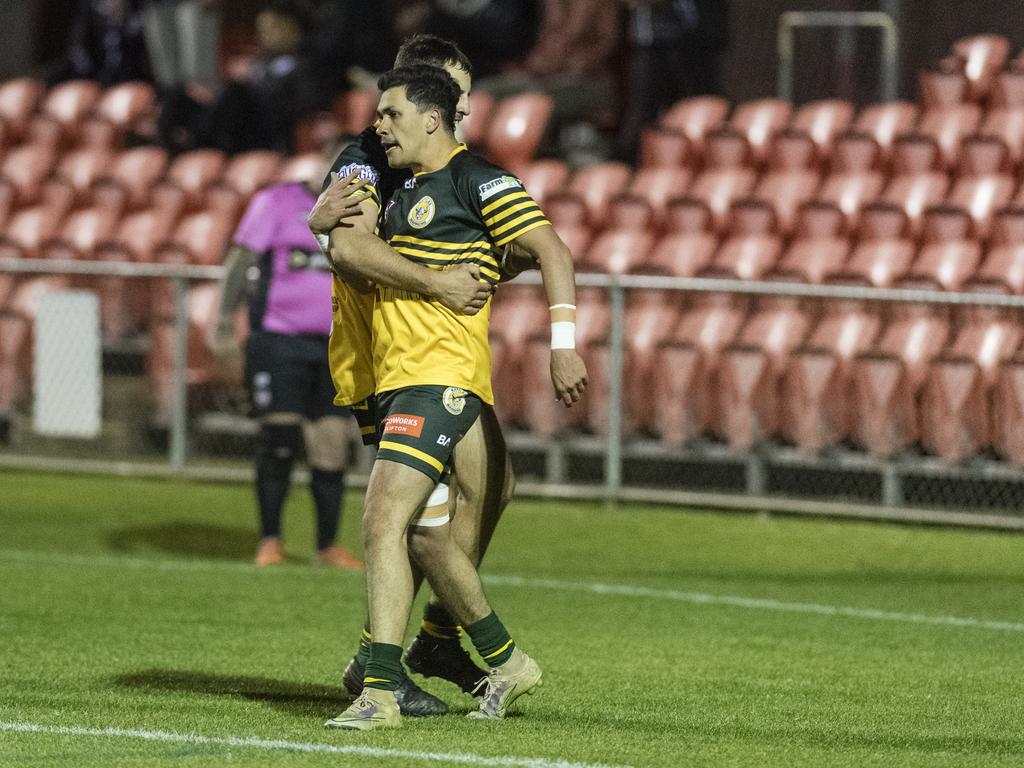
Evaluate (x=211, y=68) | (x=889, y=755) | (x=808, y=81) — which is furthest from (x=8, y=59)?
(x=889, y=755)

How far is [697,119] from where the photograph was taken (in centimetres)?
1552

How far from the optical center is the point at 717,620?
30.0 ft

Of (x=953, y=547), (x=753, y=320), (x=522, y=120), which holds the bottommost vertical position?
(x=953, y=547)

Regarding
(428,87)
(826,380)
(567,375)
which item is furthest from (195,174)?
(567,375)

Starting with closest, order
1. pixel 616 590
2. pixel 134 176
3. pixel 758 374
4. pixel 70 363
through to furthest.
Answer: pixel 616 590 → pixel 758 374 → pixel 70 363 → pixel 134 176

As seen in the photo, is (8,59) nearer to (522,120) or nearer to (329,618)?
(522,120)

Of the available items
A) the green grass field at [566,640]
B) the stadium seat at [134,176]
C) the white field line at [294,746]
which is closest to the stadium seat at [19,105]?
the stadium seat at [134,176]

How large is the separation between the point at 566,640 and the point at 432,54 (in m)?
2.83

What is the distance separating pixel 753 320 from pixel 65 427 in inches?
197

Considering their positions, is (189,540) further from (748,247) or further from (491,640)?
(491,640)

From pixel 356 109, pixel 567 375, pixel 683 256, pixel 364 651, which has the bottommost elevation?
pixel 364 651

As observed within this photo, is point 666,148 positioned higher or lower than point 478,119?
lower

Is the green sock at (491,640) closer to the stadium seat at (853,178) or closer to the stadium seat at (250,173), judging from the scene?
the stadium seat at (853,178)

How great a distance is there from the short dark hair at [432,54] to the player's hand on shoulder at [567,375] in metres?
1.13
